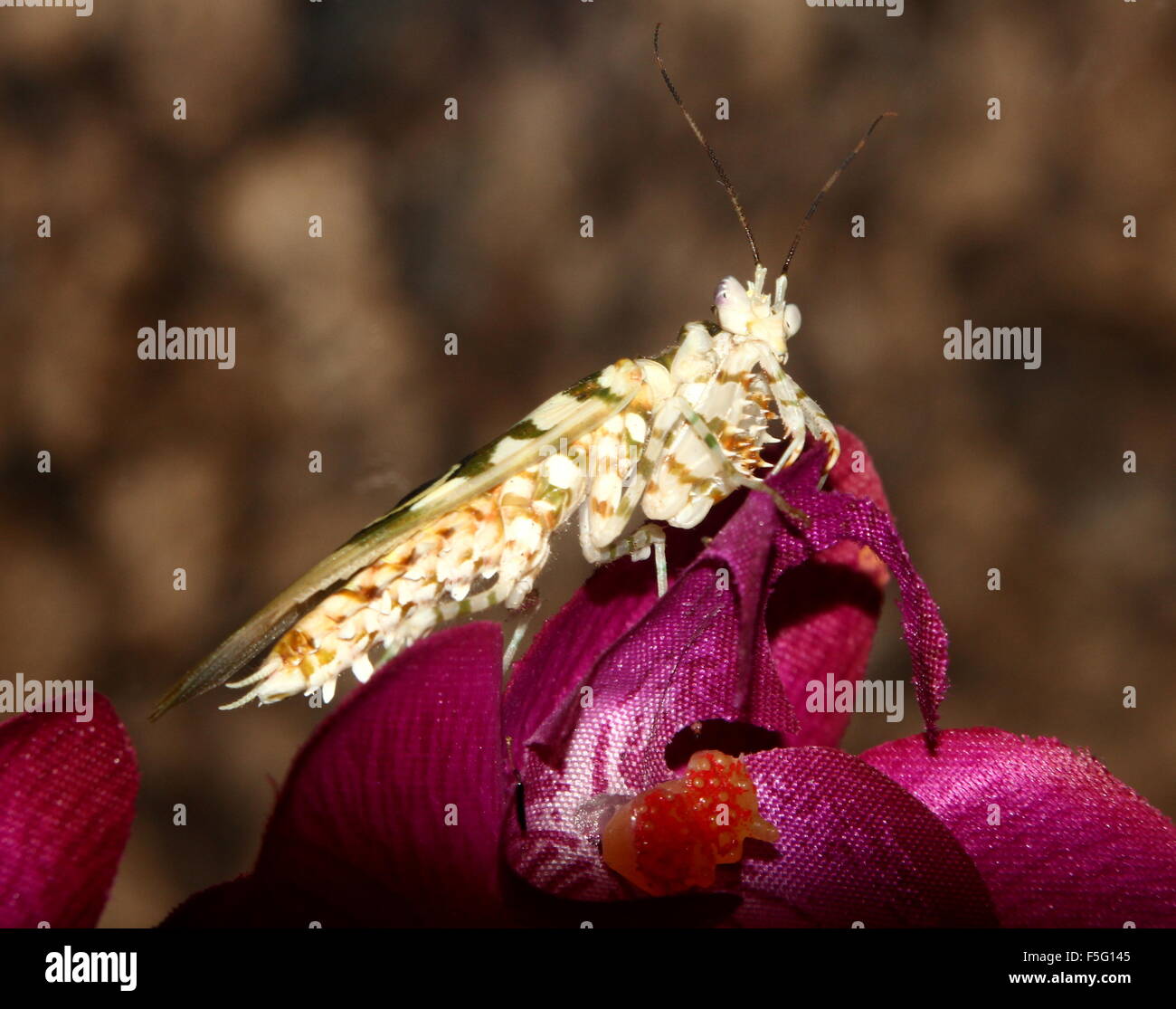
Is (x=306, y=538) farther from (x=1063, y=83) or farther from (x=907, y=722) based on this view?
(x=1063, y=83)

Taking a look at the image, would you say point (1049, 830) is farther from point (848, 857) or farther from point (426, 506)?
point (426, 506)

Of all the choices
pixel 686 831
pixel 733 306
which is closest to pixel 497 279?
pixel 733 306

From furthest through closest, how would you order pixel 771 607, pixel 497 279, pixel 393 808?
pixel 497 279 < pixel 771 607 < pixel 393 808

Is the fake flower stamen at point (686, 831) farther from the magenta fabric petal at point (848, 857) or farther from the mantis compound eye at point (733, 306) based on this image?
the mantis compound eye at point (733, 306)

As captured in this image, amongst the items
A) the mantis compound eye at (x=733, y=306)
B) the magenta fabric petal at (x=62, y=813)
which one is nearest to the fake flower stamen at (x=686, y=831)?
the magenta fabric petal at (x=62, y=813)

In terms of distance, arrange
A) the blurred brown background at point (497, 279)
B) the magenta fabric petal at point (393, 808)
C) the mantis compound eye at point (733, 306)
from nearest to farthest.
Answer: the magenta fabric petal at point (393, 808), the mantis compound eye at point (733, 306), the blurred brown background at point (497, 279)

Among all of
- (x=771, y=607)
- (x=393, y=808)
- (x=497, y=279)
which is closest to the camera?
(x=393, y=808)

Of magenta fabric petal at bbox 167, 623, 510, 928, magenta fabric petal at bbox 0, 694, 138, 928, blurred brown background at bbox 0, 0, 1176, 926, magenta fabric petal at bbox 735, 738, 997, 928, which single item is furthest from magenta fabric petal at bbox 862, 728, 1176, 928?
blurred brown background at bbox 0, 0, 1176, 926
